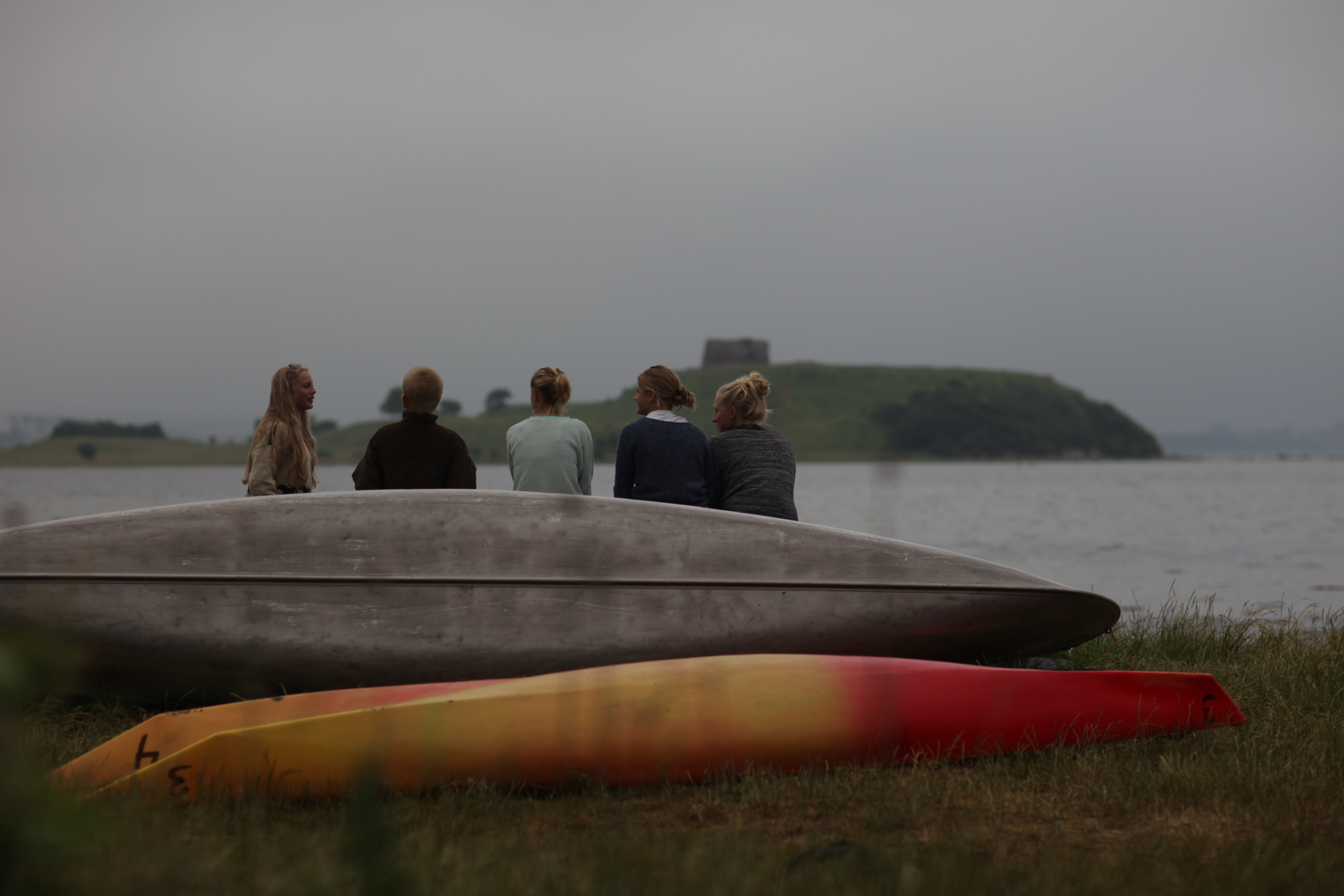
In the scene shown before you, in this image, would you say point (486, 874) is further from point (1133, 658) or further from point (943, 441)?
point (943, 441)

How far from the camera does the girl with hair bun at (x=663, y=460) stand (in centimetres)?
543

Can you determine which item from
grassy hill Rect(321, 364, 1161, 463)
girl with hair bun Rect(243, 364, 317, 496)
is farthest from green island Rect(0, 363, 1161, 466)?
girl with hair bun Rect(243, 364, 317, 496)

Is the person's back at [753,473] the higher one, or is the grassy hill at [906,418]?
the grassy hill at [906,418]

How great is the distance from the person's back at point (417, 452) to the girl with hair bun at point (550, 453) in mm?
267

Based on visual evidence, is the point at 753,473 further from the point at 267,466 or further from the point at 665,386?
the point at 267,466

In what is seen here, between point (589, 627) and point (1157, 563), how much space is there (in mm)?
19575

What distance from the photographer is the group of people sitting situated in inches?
215

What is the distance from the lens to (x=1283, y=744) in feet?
13.4

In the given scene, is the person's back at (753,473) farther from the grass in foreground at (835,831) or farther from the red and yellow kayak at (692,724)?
the grass in foreground at (835,831)

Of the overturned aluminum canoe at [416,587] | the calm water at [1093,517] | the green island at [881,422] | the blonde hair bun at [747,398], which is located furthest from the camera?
the green island at [881,422]

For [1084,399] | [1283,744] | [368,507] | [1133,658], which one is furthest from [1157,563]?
[1084,399]

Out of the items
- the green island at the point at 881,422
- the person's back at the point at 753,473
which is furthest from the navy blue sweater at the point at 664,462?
the green island at the point at 881,422

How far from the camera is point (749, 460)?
18.5 feet

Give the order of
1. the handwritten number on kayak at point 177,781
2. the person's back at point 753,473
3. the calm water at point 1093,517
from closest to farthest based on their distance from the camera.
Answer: the handwritten number on kayak at point 177,781
the person's back at point 753,473
the calm water at point 1093,517
